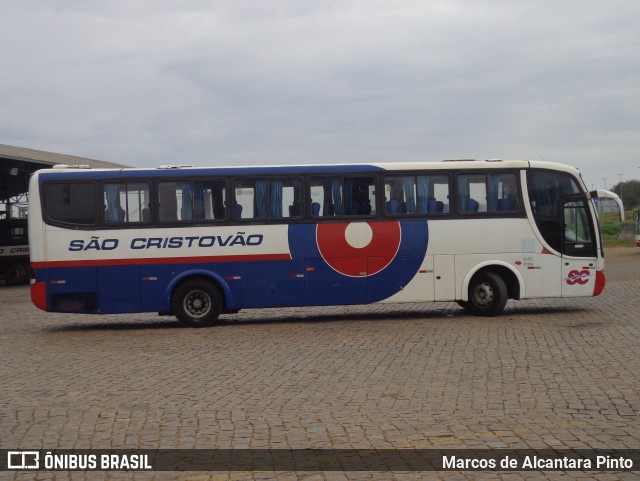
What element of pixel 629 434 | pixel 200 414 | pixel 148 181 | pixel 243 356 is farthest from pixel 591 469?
pixel 148 181

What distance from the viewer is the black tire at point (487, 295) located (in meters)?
18.8

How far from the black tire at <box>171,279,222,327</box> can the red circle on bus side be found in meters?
2.38

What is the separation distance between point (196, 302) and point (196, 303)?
2cm

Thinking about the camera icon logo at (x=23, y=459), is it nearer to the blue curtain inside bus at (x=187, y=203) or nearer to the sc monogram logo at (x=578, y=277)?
the blue curtain inside bus at (x=187, y=203)

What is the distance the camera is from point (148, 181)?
1864 cm

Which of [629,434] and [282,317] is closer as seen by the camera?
[629,434]

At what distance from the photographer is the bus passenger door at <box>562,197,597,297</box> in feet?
62.2

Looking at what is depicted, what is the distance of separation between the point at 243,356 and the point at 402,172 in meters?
6.86

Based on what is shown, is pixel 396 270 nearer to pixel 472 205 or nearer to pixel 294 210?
pixel 472 205

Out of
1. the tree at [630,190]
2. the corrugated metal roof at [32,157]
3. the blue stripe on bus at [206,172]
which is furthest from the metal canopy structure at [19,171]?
the tree at [630,190]

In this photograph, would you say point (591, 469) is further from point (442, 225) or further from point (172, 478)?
point (442, 225)

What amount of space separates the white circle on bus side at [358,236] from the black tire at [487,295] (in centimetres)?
238

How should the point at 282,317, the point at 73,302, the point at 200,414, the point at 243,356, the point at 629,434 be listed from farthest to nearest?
→ the point at 282,317
the point at 73,302
the point at 243,356
the point at 200,414
the point at 629,434

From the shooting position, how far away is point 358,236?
61.3 feet
